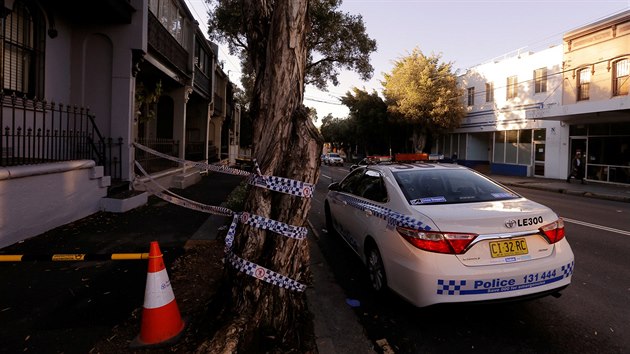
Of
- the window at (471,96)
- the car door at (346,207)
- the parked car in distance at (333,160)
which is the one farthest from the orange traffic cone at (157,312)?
the parked car in distance at (333,160)

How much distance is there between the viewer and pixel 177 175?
14195 millimetres

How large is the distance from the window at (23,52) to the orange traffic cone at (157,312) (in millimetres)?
6349

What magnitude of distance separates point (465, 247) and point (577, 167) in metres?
21.3

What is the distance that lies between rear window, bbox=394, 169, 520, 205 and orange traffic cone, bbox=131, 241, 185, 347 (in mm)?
2445

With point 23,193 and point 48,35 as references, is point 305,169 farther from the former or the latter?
point 48,35

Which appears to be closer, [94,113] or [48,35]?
[48,35]

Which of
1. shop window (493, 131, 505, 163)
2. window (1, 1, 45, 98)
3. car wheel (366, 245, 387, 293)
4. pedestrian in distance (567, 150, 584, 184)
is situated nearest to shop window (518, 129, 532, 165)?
shop window (493, 131, 505, 163)

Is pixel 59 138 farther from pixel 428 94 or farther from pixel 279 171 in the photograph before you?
pixel 428 94

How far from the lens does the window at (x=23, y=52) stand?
768cm

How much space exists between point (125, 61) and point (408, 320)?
8.71 metres

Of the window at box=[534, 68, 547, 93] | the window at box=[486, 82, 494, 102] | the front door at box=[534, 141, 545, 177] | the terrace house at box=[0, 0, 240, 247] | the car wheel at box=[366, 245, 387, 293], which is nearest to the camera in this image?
the car wheel at box=[366, 245, 387, 293]

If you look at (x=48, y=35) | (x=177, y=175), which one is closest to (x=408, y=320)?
(x=48, y=35)

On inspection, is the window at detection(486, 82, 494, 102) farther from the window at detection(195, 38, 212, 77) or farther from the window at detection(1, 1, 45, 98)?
the window at detection(1, 1, 45, 98)

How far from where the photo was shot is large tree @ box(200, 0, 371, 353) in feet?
11.1
